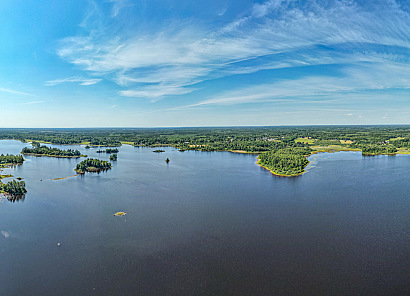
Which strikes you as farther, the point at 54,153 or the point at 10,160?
the point at 54,153

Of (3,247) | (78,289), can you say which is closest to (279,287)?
(78,289)

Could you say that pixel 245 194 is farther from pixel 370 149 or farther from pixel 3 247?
pixel 370 149

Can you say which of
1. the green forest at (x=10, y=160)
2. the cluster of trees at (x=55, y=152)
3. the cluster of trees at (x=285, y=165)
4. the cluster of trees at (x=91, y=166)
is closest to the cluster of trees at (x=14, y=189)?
→ the cluster of trees at (x=91, y=166)

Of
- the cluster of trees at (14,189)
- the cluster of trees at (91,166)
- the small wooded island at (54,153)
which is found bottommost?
the cluster of trees at (14,189)

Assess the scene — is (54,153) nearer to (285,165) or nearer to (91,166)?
(91,166)

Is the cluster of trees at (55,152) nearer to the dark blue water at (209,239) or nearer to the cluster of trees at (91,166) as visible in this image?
the cluster of trees at (91,166)

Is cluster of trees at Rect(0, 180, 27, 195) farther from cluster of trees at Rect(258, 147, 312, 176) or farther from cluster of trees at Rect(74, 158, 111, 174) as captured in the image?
cluster of trees at Rect(258, 147, 312, 176)

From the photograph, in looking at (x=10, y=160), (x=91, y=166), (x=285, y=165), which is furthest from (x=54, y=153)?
(x=285, y=165)

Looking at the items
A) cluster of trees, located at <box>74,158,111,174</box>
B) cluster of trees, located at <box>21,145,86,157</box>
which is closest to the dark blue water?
cluster of trees, located at <box>74,158,111,174</box>
